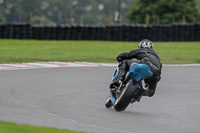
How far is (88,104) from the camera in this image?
9211 mm

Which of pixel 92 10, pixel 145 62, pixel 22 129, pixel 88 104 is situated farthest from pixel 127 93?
pixel 92 10

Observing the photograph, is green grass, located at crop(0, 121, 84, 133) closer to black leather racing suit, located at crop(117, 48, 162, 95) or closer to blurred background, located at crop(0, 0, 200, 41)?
black leather racing suit, located at crop(117, 48, 162, 95)

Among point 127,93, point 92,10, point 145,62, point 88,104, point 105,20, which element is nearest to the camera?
point 127,93

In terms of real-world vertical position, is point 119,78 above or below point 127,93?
above

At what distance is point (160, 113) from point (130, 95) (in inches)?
25.0

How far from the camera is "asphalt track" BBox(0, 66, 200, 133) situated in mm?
7273

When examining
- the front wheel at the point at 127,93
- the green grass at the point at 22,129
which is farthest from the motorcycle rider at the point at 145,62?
the green grass at the point at 22,129

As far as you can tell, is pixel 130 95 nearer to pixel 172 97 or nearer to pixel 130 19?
pixel 172 97

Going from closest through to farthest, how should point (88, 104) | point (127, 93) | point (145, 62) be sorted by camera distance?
point (127, 93), point (145, 62), point (88, 104)

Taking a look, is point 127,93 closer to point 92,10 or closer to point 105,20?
point 105,20

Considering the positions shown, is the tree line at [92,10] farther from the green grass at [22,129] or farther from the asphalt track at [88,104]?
the green grass at [22,129]

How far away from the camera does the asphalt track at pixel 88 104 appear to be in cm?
727

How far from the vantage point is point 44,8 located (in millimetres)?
124812

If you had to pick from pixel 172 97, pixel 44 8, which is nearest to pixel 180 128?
pixel 172 97
